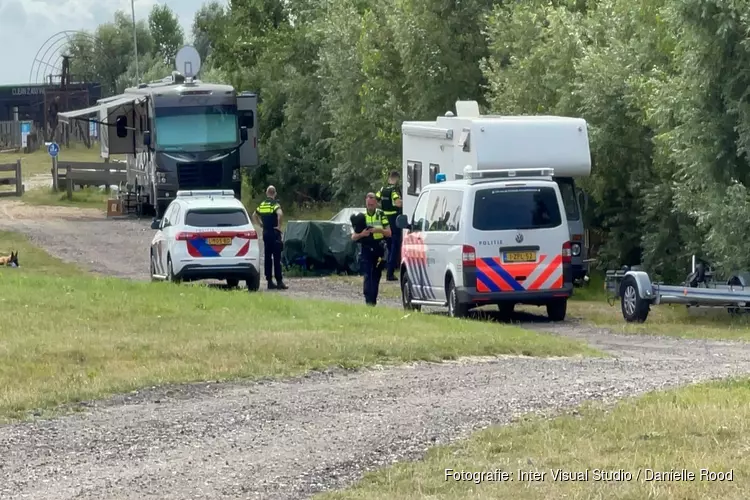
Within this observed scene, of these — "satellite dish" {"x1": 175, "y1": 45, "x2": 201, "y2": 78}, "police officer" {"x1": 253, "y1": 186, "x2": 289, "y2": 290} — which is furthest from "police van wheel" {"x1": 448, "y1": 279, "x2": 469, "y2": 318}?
"satellite dish" {"x1": 175, "y1": 45, "x2": 201, "y2": 78}

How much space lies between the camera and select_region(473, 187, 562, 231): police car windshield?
1867cm

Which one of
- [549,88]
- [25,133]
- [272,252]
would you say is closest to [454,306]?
[272,252]

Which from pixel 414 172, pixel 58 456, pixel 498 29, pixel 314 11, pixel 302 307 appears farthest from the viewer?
pixel 314 11

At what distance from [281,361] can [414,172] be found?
1243 centimetres

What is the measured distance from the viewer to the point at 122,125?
4131cm

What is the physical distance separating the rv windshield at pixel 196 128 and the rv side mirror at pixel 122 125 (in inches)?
157

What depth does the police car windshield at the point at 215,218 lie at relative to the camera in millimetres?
24234

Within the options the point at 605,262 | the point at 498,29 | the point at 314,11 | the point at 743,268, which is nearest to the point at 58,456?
the point at 743,268

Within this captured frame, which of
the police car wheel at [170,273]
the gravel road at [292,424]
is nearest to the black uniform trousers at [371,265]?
the police car wheel at [170,273]

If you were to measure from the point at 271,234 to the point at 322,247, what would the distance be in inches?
121

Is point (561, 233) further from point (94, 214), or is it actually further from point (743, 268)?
point (94, 214)

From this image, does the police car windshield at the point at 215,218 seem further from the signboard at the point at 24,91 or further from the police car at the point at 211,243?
the signboard at the point at 24,91

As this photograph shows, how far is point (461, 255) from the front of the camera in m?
18.8

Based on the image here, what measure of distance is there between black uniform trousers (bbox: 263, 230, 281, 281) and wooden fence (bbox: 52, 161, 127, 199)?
94.3ft
